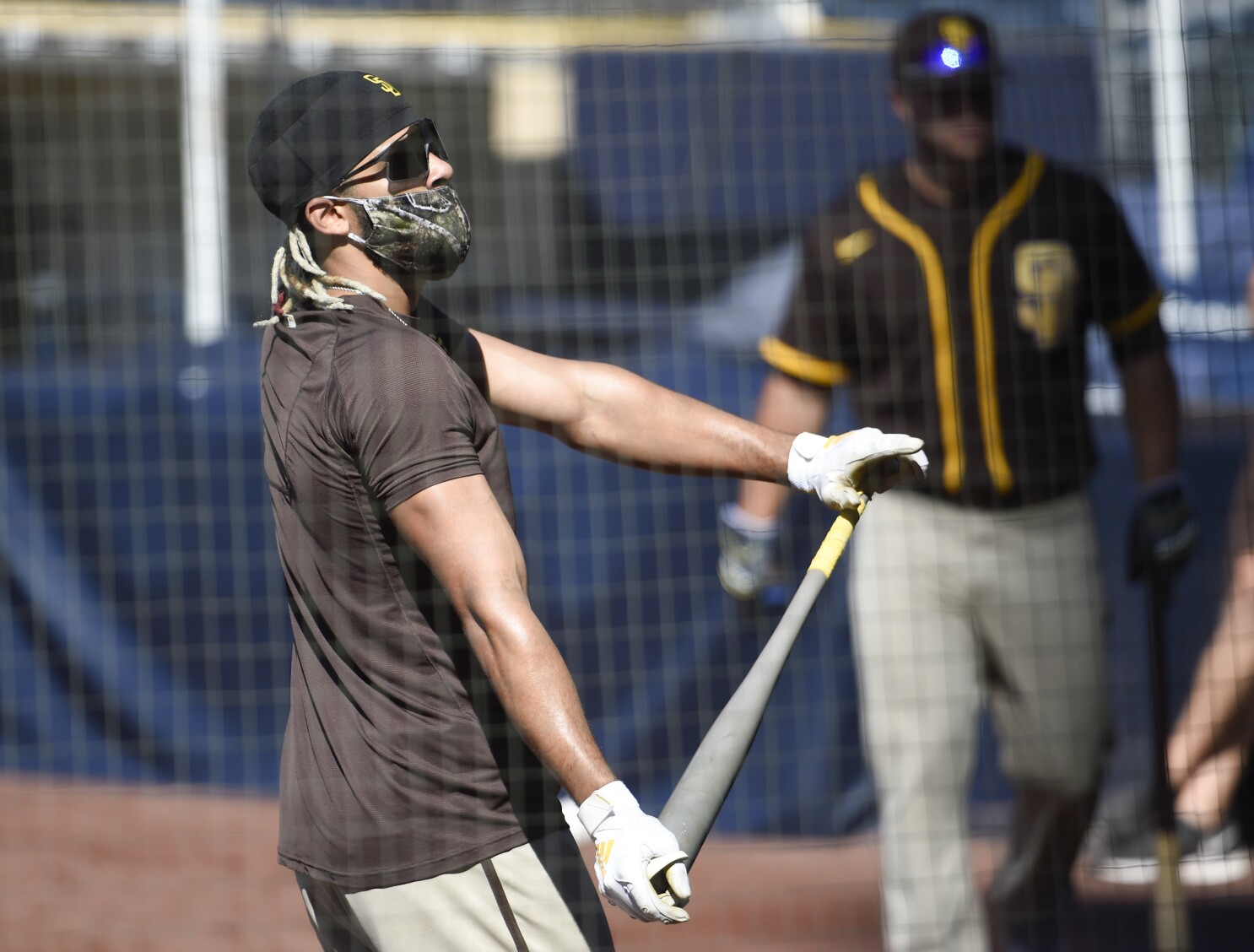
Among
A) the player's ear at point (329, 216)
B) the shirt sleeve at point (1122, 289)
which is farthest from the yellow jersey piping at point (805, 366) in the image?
the player's ear at point (329, 216)

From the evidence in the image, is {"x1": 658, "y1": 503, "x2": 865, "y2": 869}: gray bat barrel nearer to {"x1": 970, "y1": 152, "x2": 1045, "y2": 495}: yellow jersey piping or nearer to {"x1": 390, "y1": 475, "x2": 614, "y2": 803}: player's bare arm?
{"x1": 390, "y1": 475, "x2": 614, "y2": 803}: player's bare arm

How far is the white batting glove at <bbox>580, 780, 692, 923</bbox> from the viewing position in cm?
172

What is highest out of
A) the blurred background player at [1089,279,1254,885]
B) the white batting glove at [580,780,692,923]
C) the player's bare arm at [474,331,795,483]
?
the player's bare arm at [474,331,795,483]

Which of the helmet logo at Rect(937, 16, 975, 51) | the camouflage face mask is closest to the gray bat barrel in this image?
the camouflage face mask

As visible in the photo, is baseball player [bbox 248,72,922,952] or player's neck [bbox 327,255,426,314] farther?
player's neck [bbox 327,255,426,314]

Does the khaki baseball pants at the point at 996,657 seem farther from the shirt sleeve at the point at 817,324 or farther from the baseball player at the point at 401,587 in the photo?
the baseball player at the point at 401,587

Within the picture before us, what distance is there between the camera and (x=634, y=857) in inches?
67.8

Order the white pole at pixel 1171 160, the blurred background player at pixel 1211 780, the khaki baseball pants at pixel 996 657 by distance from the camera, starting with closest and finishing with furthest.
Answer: the khaki baseball pants at pixel 996 657 < the blurred background player at pixel 1211 780 < the white pole at pixel 1171 160

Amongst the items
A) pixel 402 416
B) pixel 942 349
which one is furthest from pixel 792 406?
pixel 402 416

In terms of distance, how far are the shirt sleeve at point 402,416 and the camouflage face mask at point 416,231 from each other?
0.74ft

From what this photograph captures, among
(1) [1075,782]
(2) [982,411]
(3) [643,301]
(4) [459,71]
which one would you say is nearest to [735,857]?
(1) [1075,782]

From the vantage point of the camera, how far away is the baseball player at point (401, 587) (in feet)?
6.03

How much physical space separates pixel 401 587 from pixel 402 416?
0.29 m

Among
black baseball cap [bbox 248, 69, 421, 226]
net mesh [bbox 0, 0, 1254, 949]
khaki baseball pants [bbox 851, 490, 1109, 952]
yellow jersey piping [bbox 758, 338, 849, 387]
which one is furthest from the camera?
net mesh [bbox 0, 0, 1254, 949]
